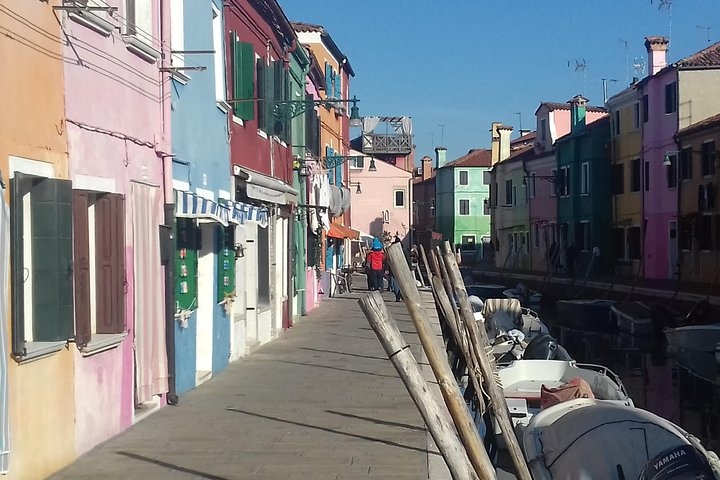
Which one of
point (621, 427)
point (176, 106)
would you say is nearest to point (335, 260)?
point (176, 106)

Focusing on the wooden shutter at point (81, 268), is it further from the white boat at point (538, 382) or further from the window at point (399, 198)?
the window at point (399, 198)

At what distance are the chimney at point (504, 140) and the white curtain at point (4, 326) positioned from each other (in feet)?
190

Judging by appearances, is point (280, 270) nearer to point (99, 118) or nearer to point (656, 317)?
point (99, 118)

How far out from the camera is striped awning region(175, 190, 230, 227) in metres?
11.0

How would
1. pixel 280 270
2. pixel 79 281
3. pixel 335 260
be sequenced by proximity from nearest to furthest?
pixel 79 281 < pixel 280 270 < pixel 335 260

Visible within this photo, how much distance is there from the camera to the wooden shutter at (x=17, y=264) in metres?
6.82

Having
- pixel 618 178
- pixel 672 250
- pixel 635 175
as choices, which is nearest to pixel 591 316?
pixel 672 250

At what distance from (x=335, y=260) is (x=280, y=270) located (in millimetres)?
15412

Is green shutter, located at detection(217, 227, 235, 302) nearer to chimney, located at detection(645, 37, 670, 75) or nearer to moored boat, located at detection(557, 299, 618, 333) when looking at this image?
moored boat, located at detection(557, 299, 618, 333)

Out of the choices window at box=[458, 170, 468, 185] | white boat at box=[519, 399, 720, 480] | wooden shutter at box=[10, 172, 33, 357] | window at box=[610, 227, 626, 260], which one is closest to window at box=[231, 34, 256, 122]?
white boat at box=[519, 399, 720, 480]

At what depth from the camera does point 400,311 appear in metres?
25.7

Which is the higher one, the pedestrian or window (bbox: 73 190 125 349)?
window (bbox: 73 190 125 349)

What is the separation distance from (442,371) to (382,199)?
214 ft

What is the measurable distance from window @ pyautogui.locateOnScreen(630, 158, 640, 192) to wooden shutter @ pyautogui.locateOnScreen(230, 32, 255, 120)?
100 feet
